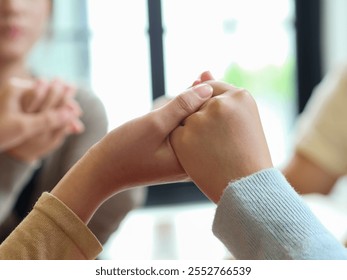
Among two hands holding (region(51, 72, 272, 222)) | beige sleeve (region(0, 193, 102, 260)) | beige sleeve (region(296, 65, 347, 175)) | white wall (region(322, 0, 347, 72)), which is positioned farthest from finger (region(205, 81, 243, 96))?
white wall (region(322, 0, 347, 72))

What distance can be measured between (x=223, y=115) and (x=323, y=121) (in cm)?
39

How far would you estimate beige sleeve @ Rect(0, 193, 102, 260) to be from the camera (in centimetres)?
33

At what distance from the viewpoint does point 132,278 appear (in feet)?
1.07

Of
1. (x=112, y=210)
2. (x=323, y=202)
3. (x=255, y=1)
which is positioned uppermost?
(x=255, y=1)

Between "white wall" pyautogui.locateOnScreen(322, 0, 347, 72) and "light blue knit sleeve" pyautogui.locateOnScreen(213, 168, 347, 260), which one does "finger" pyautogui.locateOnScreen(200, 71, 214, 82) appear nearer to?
"light blue knit sleeve" pyautogui.locateOnScreen(213, 168, 347, 260)

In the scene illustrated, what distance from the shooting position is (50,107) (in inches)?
17.7

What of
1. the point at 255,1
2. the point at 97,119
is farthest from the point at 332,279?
the point at 255,1

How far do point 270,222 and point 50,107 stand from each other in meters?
0.23

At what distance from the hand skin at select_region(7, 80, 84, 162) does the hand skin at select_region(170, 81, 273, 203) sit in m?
0.13

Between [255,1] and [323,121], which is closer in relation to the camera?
[323,121]

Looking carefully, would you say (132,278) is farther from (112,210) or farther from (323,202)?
(323,202)

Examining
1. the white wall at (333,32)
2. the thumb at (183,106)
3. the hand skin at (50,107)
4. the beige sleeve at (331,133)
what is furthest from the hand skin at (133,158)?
the white wall at (333,32)

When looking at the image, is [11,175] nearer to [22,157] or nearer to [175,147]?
[22,157]

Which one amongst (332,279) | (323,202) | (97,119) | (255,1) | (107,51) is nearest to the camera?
(332,279)
